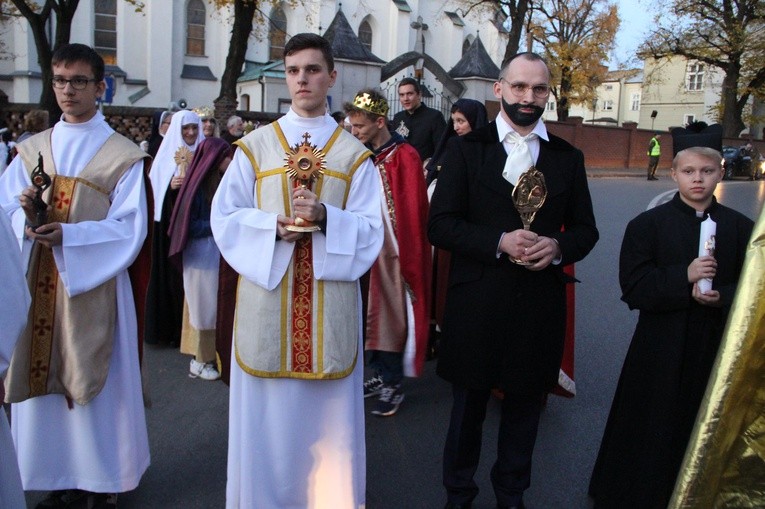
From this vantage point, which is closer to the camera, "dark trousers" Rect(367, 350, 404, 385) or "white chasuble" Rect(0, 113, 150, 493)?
"white chasuble" Rect(0, 113, 150, 493)

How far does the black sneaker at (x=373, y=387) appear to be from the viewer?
5.39m

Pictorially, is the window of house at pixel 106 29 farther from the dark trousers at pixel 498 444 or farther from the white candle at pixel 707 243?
the white candle at pixel 707 243

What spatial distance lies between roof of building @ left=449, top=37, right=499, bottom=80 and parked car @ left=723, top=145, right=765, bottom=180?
12484mm

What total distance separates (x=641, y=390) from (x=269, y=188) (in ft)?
6.65

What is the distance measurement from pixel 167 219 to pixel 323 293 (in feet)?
12.3

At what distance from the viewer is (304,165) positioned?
2.89 metres

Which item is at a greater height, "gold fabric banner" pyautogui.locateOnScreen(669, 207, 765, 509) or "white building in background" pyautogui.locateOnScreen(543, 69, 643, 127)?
"white building in background" pyautogui.locateOnScreen(543, 69, 643, 127)

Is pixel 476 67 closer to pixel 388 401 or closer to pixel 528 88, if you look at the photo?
pixel 388 401

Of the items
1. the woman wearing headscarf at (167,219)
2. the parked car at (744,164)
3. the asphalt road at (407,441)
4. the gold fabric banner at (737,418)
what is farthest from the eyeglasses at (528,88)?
the parked car at (744,164)

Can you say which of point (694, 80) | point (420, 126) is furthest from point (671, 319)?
point (694, 80)

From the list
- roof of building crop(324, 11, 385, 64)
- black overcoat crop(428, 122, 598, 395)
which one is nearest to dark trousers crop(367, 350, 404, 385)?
black overcoat crop(428, 122, 598, 395)

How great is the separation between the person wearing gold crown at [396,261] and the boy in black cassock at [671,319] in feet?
5.75

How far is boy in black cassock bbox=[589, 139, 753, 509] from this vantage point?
10.5 ft

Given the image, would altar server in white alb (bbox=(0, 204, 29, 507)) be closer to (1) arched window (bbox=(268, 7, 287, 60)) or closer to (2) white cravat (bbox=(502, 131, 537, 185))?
(2) white cravat (bbox=(502, 131, 537, 185))
